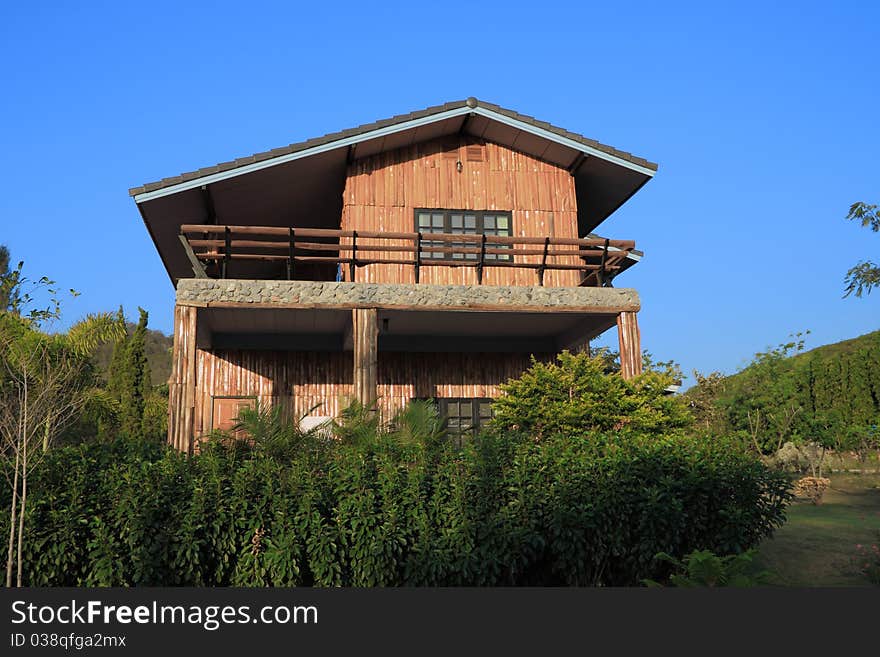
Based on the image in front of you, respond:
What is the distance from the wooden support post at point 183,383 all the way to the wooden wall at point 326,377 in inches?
159

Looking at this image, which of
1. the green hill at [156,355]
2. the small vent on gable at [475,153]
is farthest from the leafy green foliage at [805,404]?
the green hill at [156,355]

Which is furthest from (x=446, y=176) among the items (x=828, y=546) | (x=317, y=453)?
(x=828, y=546)

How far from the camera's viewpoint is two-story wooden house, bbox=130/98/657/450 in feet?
53.8

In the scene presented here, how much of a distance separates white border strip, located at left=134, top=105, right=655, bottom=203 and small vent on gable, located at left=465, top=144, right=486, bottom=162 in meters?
1.14

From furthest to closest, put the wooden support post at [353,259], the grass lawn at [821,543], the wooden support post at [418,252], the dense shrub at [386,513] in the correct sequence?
the wooden support post at [418,252]
the wooden support post at [353,259]
the grass lawn at [821,543]
the dense shrub at [386,513]

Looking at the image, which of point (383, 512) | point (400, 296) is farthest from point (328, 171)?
point (383, 512)

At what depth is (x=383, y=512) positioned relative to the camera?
32.7ft

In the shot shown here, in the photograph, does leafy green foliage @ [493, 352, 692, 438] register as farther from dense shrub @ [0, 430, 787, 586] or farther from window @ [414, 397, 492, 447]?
window @ [414, 397, 492, 447]

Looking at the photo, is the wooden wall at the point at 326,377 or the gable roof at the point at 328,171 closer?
the gable roof at the point at 328,171

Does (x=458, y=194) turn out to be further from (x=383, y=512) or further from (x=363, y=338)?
(x=383, y=512)

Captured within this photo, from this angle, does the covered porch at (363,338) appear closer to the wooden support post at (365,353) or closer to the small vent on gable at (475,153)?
the wooden support post at (365,353)

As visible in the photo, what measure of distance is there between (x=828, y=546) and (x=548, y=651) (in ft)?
28.6

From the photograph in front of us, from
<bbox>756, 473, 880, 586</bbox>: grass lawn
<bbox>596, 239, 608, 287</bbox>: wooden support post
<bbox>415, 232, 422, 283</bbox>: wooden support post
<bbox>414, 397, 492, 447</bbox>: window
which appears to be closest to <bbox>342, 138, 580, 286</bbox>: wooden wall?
<bbox>415, 232, 422, 283</bbox>: wooden support post

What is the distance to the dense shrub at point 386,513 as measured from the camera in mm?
9594
